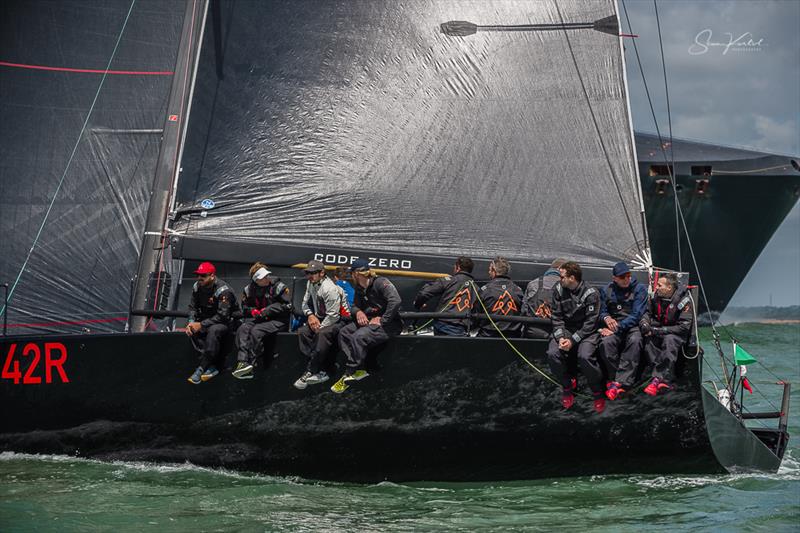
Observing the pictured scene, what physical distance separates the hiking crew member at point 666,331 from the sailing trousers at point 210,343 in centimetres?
343

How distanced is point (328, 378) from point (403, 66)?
3.50 meters

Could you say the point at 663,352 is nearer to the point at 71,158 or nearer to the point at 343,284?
the point at 343,284

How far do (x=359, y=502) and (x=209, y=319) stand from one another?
1.99 meters

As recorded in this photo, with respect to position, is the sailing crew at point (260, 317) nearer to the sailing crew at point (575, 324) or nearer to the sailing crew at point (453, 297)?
the sailing crew at point (453, 297)

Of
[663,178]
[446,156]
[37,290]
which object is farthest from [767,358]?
[37,290]

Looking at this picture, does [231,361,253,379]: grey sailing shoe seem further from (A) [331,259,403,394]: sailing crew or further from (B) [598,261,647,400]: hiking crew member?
(B) [598,261,647,400]: hiking crew member

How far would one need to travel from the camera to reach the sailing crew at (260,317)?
28.5 feet

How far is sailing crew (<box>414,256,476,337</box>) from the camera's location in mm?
8891

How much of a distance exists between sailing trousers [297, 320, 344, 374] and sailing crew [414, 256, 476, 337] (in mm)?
787

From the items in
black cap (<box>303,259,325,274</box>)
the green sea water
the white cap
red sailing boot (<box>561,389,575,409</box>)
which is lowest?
the green sea water

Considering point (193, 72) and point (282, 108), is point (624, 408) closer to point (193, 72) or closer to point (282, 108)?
point (282, 108)

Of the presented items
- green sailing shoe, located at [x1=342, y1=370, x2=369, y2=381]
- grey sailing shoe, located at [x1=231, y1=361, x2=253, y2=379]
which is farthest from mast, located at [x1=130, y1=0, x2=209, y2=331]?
green sailing shoe, located at [x1=342, y1=370, x2=369, y2=381]

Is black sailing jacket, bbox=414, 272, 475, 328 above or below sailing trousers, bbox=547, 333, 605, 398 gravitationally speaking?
above

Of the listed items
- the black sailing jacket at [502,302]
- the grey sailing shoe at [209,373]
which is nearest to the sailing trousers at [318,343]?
the grey sailing shoe at [209,373]
